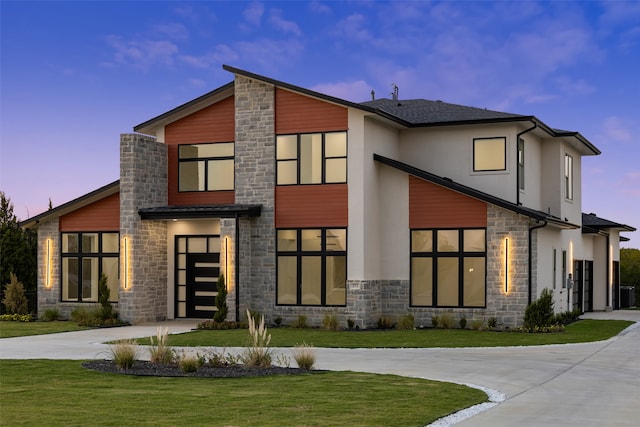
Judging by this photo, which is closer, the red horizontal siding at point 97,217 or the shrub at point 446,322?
the shrub at point 446,322

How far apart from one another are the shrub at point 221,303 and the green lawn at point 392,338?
1095mm

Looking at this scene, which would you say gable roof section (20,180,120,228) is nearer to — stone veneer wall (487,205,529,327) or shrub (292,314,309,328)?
shrub (292,314,309,328)

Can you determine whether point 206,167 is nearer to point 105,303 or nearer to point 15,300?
point 105,303

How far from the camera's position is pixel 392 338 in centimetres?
2283

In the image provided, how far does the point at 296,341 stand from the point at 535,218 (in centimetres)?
822

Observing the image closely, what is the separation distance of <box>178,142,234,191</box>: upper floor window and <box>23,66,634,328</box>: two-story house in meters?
0.05

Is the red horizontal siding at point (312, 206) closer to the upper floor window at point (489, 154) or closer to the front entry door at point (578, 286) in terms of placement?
the upper floor window at point (489, 154)

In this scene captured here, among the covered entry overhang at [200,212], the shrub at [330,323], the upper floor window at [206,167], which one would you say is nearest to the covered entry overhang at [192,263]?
the covered entry overhang at [200,212]

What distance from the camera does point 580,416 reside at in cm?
1130

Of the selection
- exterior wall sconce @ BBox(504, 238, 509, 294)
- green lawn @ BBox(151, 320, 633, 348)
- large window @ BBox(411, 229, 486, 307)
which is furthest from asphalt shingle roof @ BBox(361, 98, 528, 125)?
green lawn @ BBox(151, 320, 633, 348)

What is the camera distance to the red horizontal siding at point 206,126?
2898 centimetres

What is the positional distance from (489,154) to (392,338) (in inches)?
347

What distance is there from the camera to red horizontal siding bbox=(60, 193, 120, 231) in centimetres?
3000

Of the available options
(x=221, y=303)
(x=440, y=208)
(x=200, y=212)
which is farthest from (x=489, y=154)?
(x=221, y=303)
